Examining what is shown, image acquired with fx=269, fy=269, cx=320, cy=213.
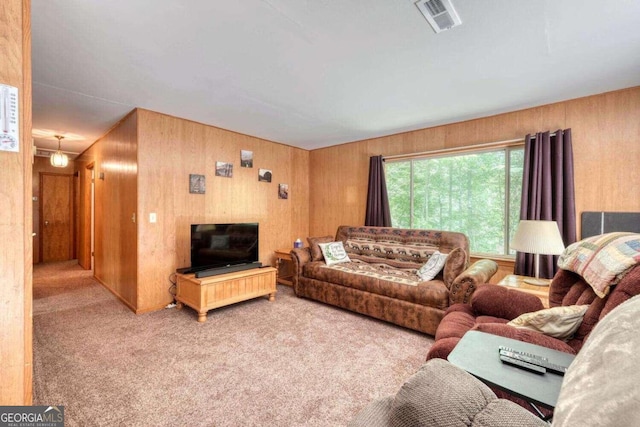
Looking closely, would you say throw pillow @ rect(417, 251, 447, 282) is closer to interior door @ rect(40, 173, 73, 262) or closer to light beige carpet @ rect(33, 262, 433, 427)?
light beige carpet @ rect(33, 262, 433, 427)

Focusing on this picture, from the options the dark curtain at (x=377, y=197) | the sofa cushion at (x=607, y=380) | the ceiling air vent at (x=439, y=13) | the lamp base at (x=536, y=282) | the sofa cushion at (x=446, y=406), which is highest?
the ceiling air vent at (x=439, y=13)

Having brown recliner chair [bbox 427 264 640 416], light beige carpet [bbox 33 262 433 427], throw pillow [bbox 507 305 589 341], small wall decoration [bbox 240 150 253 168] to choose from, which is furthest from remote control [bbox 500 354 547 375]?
small wall decoration [bbox 240 150 253 168]

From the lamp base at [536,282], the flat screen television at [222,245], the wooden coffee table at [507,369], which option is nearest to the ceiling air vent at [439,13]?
the wooden coffee table at [507,369]

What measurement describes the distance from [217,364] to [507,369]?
208 cm

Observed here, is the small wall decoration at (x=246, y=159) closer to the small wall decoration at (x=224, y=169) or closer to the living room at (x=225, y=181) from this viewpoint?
the living room at (x=225, y=181)

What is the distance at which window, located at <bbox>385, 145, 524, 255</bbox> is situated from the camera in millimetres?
3297

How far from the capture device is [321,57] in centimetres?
214

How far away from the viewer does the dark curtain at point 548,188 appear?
2814 millimetres

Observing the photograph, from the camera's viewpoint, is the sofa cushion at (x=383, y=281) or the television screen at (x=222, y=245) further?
the television screen at (x=222, y=245)

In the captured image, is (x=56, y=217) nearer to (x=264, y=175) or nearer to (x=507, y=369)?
(x=264, y=175)

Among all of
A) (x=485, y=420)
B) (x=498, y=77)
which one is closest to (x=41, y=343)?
(x=485, y=420)

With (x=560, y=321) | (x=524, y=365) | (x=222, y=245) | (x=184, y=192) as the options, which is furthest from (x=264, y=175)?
(x=524, y=365)

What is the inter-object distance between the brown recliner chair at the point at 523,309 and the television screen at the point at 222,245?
2677mm

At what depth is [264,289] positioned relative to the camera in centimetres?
371
